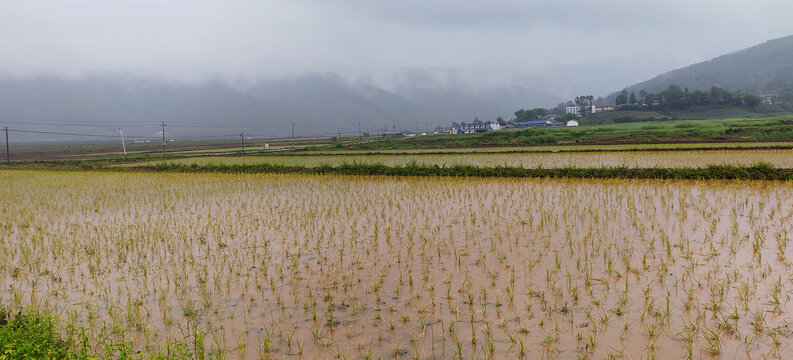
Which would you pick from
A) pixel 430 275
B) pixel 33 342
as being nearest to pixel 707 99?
pixel 430 275

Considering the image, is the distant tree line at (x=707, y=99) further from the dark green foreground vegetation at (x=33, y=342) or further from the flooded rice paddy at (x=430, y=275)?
the dark green foreground vegetation at (x=33, y=342)

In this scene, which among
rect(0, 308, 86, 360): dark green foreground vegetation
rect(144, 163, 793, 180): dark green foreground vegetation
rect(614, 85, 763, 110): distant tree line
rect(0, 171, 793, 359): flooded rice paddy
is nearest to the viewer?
rect(0, 308, 86, 360): dark green foreground vegetation

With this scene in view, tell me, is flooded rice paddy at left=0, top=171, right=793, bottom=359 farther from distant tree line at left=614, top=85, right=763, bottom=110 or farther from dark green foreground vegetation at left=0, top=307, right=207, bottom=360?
distant tree line at left=614, top=85, right=763, bottom=110

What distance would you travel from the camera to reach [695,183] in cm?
1278

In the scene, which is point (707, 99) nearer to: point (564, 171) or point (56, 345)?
point (564, 171)

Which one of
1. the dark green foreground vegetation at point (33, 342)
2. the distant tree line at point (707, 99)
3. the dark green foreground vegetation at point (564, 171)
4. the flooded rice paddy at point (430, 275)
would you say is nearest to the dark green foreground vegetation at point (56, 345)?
the dark green foreground vegetation at point (33, 342)

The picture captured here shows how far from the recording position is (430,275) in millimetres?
5977

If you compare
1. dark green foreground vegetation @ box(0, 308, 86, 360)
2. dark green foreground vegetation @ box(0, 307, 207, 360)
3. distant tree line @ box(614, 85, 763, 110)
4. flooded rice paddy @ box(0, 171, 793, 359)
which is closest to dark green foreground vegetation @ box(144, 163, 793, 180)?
flooded rice paddy @ box(0, 171, 793, 359)

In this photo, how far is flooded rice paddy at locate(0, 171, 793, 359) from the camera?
421 cm

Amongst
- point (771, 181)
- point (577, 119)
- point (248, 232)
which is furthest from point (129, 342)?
point (577, 119)

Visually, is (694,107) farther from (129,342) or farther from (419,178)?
(129,342)

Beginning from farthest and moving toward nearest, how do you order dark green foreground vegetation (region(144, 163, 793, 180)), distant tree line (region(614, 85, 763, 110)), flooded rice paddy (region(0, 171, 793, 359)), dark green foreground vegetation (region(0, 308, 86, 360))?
distant tree line (region(614, 85, 763, 110)) → dark green foreground vegetation (region(144, 163, 793, 180)) → flooded rice paddy (region(0, 171, 793, 359)) → dark green foreground vegetation (region(0, 308, 86, 360))

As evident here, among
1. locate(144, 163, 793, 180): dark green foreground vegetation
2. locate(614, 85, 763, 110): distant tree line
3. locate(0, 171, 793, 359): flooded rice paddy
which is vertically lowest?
locate(0, 171, 793, 359): flooded rice paddy

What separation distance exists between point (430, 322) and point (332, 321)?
97 centimetres
